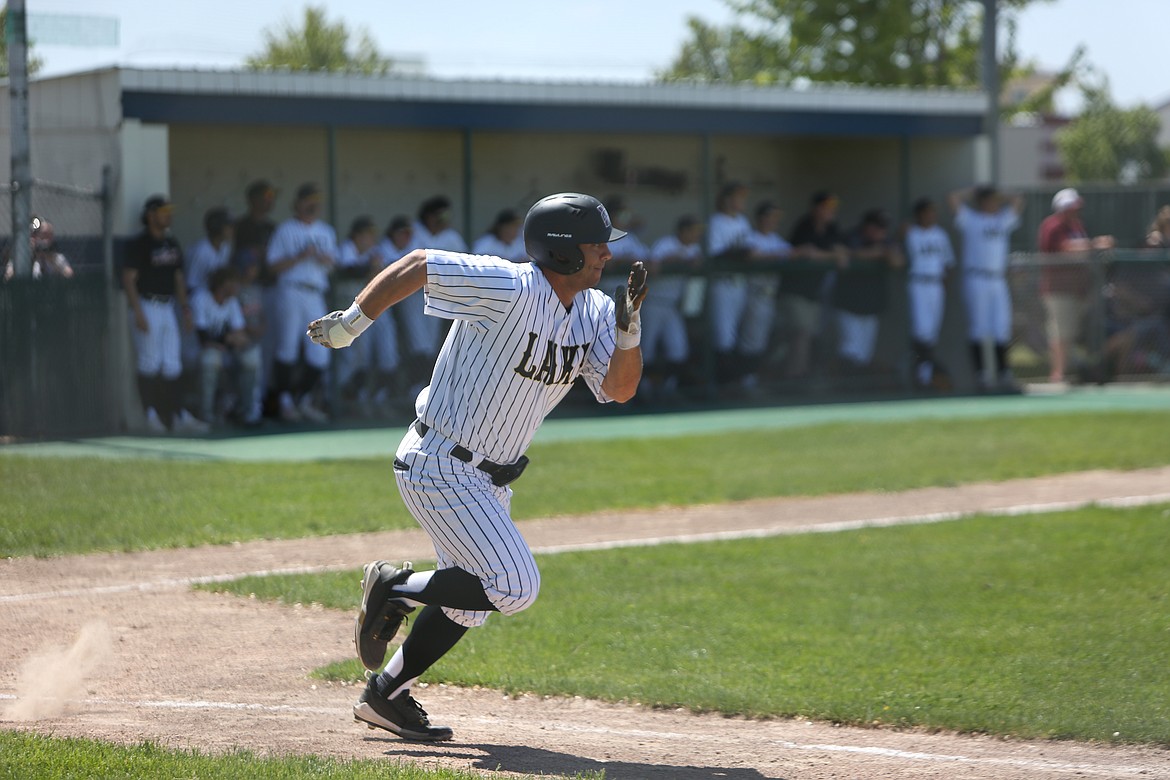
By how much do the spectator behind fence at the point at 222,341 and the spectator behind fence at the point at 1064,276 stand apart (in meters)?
10.1

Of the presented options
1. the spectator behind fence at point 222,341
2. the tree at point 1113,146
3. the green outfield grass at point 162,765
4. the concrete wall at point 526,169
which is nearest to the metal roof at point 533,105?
the concrete wall at point 526,169

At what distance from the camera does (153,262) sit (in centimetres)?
1345

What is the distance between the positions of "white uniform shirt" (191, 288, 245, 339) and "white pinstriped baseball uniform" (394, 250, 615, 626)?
30.3 feet

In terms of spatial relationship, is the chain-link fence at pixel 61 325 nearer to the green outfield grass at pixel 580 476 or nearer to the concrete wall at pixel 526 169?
the green outfield grass at pixel 580 476

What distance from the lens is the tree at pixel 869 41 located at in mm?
27703

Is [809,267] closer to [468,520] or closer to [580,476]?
[580,476]

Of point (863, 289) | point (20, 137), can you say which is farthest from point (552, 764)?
point (863, 289)

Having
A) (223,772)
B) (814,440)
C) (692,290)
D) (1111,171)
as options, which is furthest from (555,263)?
(1111,171)

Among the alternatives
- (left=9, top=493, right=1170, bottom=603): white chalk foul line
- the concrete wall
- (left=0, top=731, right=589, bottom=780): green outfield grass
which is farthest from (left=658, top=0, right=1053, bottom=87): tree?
(left=0, top=731, right=589, bottom=780): green outfield grass

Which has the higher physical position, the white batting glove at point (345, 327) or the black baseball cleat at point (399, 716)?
the white batting glove at point (345, 327)

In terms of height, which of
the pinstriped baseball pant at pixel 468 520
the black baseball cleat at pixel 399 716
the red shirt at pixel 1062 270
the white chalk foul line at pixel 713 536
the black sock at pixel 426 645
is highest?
the red shirt at pixel 1062 270

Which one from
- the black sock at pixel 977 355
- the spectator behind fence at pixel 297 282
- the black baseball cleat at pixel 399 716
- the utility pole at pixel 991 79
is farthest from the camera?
the utility pole at pixel 991 79

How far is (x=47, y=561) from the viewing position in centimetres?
822

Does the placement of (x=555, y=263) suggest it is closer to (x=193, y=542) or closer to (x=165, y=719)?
(x=165, y=719)
